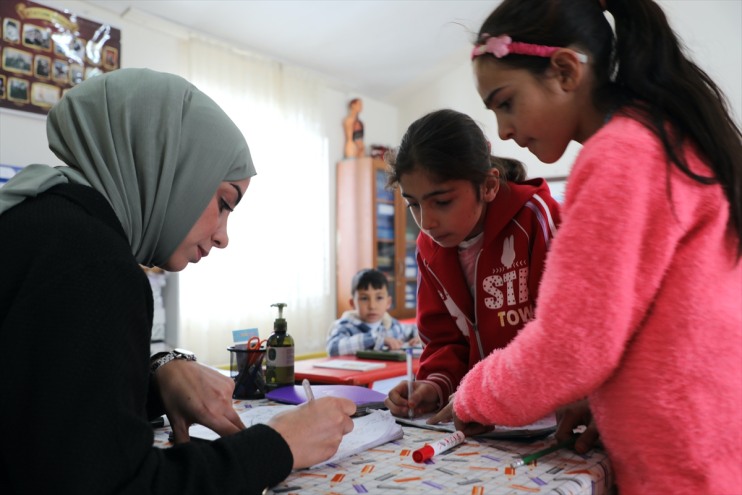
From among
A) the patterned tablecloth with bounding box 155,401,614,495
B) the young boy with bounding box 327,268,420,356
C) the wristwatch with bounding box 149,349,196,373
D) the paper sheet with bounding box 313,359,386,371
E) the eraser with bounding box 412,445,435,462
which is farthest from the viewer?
the young boy with bounding box 327,268,420,356

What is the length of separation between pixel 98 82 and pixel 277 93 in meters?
4.23

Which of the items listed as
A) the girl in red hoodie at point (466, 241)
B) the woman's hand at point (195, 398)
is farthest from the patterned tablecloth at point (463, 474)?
the girl in red hoodie at point (466, 241)

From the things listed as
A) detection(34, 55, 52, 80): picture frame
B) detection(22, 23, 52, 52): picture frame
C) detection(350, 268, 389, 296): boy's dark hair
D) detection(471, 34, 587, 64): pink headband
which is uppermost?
detection(22, 23, 52, 52): picture frame

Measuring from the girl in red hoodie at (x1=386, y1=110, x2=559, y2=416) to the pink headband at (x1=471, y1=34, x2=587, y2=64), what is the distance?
1.45 feet

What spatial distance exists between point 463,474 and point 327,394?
557 mm

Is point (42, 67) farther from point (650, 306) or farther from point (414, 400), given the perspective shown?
point (650, 306)

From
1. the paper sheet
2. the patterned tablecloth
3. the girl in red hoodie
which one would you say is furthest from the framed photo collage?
the patterned tablecloth

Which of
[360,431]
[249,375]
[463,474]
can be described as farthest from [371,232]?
[463,474]

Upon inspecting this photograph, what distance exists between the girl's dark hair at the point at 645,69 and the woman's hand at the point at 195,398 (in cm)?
70

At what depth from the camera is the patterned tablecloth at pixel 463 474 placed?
741mm

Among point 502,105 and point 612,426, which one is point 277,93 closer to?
point 502,105

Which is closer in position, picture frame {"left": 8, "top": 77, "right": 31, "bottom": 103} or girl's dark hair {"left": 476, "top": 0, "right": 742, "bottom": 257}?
girl's dark hair {"left": 476, "top": 0, "right": 742, "bottom": 257}

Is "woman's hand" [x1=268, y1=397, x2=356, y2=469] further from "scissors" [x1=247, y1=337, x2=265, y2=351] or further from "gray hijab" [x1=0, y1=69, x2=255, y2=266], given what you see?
"scissors" [x1=247, y1=337, x2=265, y2=351]

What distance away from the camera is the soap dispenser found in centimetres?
145
